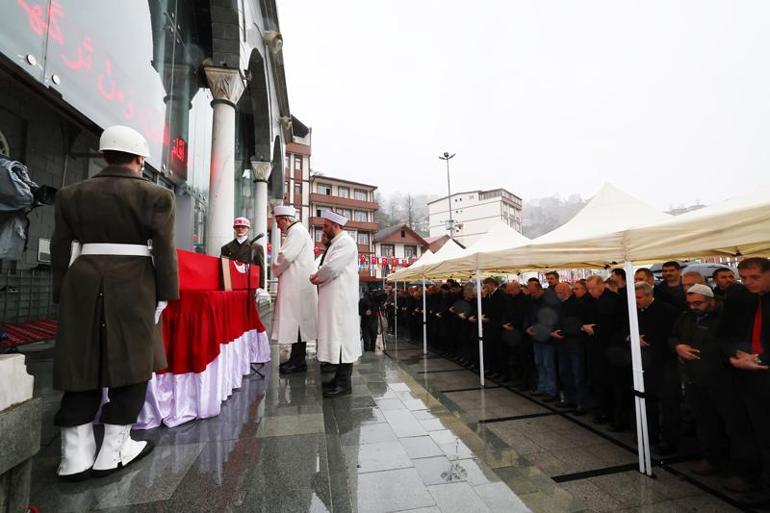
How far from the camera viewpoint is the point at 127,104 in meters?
5.17

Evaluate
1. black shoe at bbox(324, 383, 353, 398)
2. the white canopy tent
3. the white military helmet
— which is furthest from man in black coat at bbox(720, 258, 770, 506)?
the white military helmet

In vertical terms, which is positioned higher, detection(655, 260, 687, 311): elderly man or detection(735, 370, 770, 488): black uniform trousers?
detection(655, 260, 687, 311): elderly man

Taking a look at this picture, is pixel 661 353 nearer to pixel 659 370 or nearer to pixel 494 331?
pixel 659 370

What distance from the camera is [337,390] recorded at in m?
4.38

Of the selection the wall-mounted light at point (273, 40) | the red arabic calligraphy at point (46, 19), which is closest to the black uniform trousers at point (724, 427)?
the red arabic calligraphy at point (46, 19)

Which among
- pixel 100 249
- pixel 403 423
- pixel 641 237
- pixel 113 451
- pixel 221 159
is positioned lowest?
pixel 403 423

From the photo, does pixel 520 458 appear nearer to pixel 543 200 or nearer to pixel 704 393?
pixel 704 393

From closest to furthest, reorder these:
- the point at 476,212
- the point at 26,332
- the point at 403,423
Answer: the point at 403,423, the point at 26,332, the point at 476,212

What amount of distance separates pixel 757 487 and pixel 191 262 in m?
5.39

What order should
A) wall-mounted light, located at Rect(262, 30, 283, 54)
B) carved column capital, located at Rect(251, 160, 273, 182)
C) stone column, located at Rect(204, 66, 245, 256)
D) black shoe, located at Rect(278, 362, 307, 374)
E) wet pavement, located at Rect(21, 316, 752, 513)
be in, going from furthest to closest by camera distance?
1. carved column capital, located at Rect(251, 160, 273, 182)
2. wall-mounted light, located at Rect(262, 30, 283, 54)
3. stone column, located at Rect(204, 66, 245, 256)
4. black shoe, located at Rect(278, 362, 307, 374)
5. wet pavement, located at Rect(21, 316, 752, 513)

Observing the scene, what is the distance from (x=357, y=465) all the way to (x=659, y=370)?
12.3 ft

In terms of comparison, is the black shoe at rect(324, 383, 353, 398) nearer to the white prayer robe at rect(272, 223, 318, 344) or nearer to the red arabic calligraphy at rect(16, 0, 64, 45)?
the white prayer robe at rect(272, 223, 318, 344)

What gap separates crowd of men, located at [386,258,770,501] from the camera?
3191mm

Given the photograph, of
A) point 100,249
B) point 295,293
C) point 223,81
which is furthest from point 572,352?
point 223,81
